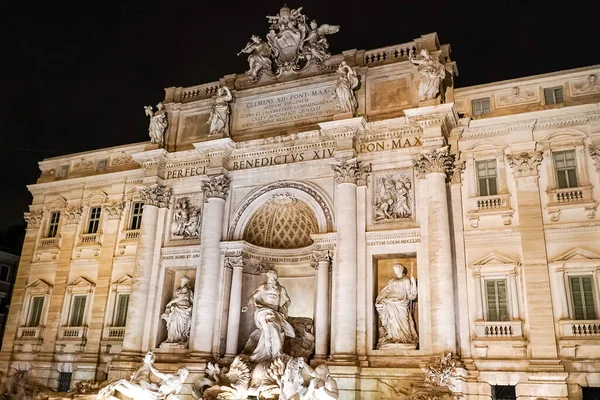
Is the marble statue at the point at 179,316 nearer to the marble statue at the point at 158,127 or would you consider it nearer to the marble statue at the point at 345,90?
the marble statue at the point at 158,127

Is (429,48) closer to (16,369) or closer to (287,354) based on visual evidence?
(287,354)

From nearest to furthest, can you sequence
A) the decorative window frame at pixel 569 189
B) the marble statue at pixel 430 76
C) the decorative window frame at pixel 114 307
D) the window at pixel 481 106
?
the decorative window frame at pixel 569 189 < the marble statue at pixel 430 76 < the window at pixel 481 106 < the decorative window frame at pixel 114 307

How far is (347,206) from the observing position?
69.4 ft

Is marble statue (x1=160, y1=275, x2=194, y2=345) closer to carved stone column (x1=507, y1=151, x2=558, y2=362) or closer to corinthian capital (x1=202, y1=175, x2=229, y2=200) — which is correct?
corinthian capital (x1=202, y1=175, x2=229, y2=200)

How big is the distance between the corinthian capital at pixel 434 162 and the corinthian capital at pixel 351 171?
2084 mm

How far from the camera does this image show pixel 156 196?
25156 mm

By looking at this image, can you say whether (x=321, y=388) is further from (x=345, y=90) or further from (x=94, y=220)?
(x=94, y=220)

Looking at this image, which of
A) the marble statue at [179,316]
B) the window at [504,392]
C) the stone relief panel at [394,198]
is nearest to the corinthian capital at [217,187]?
the marble statue at [179,316]

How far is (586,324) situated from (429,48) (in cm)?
1162

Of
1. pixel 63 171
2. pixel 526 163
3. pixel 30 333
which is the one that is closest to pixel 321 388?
pixel 526 163

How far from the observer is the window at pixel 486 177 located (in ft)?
67.9

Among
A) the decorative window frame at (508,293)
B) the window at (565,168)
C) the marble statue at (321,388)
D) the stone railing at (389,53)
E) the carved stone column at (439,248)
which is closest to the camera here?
the marble statue at (321,388)

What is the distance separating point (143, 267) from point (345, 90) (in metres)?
11.4

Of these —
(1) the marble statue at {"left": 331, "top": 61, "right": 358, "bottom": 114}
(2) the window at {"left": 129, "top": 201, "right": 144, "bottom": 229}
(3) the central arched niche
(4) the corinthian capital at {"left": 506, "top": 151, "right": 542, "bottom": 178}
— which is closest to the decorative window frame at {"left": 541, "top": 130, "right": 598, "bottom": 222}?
(4) the corinthian capital at {"left": 506, "top": 151, "right": 542, "bottom": 178}
